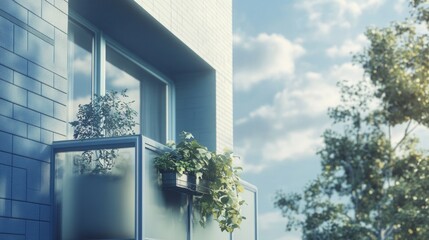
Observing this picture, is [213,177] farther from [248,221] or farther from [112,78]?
[248,221]

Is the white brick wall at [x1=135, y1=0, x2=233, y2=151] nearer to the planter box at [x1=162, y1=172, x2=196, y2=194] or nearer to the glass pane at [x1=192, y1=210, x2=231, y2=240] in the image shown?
the glass pane at [x1=192, y1=210, x2=231, y2=240]

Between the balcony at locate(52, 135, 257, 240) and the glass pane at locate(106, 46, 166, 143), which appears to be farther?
the glass pane at locate(106, 46, 166, 143)

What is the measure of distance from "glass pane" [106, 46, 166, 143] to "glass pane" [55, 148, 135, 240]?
226 cm

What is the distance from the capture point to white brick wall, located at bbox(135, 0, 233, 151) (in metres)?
8.90

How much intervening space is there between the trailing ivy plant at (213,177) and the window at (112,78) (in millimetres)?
1092

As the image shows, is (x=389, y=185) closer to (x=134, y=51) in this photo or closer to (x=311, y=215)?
(x=311, y=215)

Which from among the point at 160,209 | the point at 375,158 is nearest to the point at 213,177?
the point at 160,209

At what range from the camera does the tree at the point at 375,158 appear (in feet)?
66.7

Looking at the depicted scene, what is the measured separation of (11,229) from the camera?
5605 mm

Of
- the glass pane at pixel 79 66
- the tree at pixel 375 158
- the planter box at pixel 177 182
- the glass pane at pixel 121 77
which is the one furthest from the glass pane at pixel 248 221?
the tree at pixel 375 158

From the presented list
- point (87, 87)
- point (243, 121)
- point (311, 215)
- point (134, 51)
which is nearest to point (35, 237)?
point (87, 87)

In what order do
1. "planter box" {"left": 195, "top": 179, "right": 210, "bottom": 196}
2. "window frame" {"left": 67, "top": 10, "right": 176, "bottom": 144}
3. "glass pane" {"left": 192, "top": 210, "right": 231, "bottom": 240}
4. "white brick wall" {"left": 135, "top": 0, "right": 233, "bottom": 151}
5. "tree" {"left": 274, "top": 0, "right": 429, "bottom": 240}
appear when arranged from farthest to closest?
"tree" {"left": 274, "top": 0, "right": 429, "bottom": 240} → "white brick wall" {"left": 135, "top": 0, "right": 233, "bottom": 151} → "window frame" {"left": 67, "top": 10, "right": 176, "bottom": 144} → "glass pane" {"left": 192, "top": 210, "right": 231, "bottom": 240} → "planter box" {"left": 195, "top": 179, "right": 210, "bottom": 196}

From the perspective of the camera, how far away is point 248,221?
30.6ft

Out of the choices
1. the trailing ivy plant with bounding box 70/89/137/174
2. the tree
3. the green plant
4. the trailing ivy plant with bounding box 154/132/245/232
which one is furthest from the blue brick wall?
the tree
